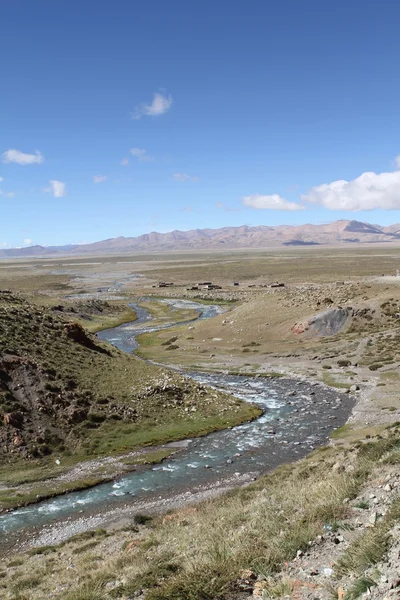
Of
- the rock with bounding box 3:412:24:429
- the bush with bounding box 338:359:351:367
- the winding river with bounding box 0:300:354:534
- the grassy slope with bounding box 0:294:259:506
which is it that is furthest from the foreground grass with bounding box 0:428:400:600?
the bush with bounding box 338:359:351:367

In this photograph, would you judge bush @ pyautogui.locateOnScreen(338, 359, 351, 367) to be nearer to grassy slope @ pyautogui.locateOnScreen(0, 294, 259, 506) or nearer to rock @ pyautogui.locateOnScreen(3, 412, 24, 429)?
grassy slope @ pyautogui.locateOnScreen(0, 294, 259, 506)

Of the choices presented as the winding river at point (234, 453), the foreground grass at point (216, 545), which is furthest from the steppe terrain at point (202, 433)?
the winding river at point (234, 453)

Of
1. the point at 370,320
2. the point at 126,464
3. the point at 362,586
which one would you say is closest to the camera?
the point at 362,586

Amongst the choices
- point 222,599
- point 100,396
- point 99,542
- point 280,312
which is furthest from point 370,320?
point 222,599

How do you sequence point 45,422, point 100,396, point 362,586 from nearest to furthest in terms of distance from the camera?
1. point 362,586
2. point 45,422
3. point 100,396

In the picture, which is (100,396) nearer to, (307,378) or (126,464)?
(126,464)

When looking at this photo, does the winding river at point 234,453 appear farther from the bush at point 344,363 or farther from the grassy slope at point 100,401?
the bush at point 344,363
